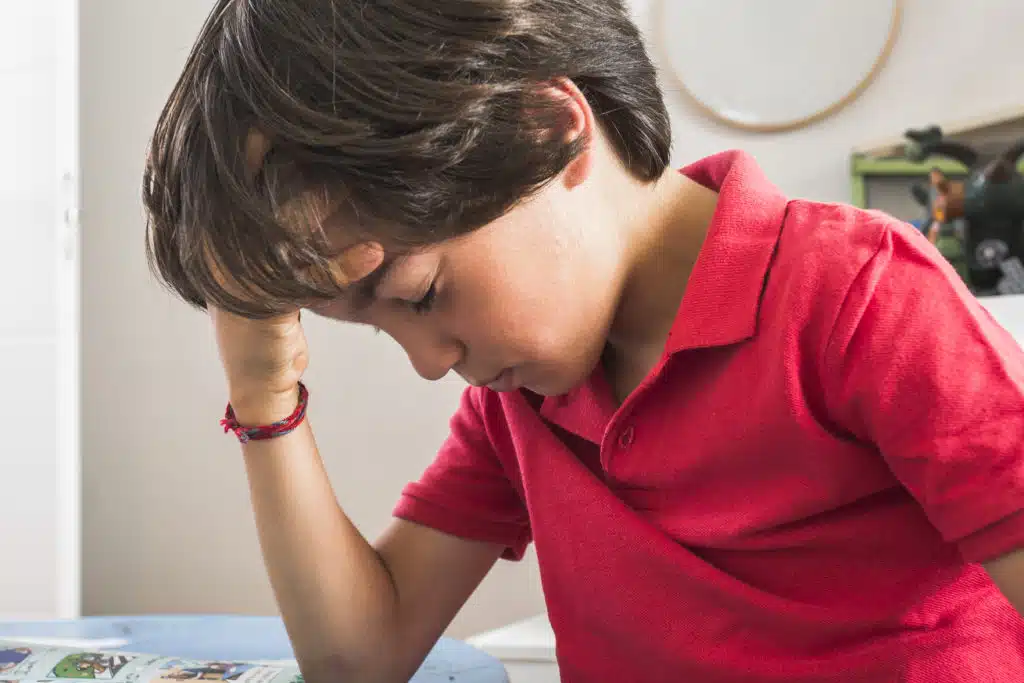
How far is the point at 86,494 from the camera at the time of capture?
1681mm

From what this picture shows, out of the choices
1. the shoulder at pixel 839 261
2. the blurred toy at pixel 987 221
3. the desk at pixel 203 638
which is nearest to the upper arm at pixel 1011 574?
the shoulder at pixel 839 261

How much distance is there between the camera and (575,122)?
0.54 meters

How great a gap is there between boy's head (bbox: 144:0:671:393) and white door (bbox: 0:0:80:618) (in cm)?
81

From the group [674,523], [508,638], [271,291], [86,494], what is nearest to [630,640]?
[674,523]

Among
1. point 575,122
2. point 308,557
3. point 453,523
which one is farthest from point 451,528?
point 575,122

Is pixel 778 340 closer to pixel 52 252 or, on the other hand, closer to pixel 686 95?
pixel 686 95

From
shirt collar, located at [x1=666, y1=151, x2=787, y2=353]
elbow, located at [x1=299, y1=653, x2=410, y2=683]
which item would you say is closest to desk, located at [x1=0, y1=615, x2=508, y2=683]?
elbow, located at [x1=299, y1=653, x2=410, y2=683]

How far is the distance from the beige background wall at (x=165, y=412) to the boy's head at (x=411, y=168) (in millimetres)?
944

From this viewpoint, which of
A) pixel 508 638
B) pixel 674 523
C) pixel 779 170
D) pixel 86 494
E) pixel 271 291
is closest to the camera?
pixel 271 291

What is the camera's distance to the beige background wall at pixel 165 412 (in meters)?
1.55

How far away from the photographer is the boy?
1.56 feet

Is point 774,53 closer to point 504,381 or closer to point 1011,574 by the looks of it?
point 504,381

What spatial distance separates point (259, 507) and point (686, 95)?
3.18 feet

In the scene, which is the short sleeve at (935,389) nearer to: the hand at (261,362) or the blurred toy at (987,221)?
the hand at (261,362)
